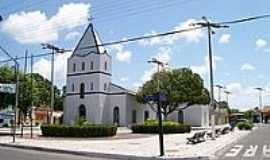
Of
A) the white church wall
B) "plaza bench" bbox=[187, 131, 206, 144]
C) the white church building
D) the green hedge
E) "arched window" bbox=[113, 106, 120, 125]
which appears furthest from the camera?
"arched window" bbox=[113, 106, 120, 125]

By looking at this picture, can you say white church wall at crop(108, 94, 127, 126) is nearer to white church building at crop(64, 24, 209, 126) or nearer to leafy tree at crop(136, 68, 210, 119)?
white church building at crop(64, 24, 209, 126)

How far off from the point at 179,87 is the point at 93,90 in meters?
13.3

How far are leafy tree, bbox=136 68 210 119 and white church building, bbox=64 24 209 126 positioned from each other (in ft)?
13.1

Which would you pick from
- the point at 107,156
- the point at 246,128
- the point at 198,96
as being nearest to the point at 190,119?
the point at 198,96

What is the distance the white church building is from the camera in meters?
72.0

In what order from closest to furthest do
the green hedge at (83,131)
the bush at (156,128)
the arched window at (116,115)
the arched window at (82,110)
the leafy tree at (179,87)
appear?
the green hedge at (83,131) < the bush at (156,128) < the leafy tree at (179,87) < the arched window at (82,110) < the arched window at (116,115)

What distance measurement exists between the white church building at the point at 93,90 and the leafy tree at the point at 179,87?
157 inches

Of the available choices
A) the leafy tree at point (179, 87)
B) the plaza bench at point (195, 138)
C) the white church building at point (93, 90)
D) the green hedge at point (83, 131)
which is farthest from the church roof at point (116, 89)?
the plaza bench at point (195, 138)

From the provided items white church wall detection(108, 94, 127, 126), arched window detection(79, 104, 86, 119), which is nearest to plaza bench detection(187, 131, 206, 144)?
white church wall detection(108, 94, 127, 126)

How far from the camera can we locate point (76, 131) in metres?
40.9

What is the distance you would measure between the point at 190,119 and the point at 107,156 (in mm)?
62377

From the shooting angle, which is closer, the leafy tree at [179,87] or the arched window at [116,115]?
the leafy tree at [179,87]

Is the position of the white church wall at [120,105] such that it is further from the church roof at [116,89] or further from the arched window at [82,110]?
the arched window at [82,110]

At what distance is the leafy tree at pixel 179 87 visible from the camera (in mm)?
71250
